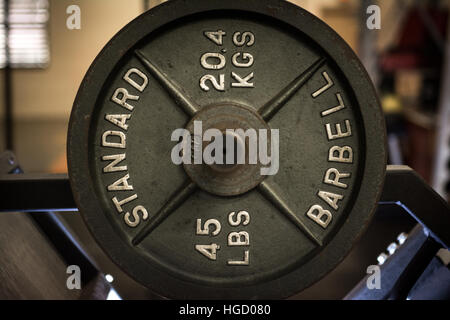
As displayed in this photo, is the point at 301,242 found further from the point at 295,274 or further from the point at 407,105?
the point at 407,105

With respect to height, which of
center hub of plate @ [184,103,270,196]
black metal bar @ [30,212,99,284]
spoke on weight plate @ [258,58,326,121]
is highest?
spoke on weight plate @ [258,58,326,121]

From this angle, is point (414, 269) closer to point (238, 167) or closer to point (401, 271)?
point (401, 271)

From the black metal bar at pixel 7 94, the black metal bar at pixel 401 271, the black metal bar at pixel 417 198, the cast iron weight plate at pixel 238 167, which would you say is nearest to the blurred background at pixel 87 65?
the black metal bar at pixel 7 94

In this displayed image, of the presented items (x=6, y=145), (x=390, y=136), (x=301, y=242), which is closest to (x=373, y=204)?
(x=301, y=242)

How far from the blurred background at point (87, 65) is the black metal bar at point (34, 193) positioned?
126 inches

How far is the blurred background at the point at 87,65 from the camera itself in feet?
13.7

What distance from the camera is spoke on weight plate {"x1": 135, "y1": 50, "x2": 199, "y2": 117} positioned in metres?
0.81

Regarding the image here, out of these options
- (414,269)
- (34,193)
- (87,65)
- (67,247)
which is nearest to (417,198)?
(414,269)

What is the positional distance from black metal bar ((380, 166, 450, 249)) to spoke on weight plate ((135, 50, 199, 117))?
1.36 ft

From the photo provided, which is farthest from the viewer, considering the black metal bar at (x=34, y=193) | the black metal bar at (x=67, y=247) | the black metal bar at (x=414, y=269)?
the black metal bar at (x=67, y=247)

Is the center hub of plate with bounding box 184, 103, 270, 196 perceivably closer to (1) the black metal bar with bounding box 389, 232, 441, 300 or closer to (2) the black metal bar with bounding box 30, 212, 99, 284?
(1) the black metal bar with bounding box 389, 232, 441, 300

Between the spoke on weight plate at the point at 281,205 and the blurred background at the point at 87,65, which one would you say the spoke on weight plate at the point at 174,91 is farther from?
the blurred background at the point at 87,65

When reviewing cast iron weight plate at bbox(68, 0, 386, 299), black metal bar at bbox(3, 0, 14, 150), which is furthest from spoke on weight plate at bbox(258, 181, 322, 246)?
black metal bar at bbox(3, 0, 14, 150)

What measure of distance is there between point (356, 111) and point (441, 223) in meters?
0.33
